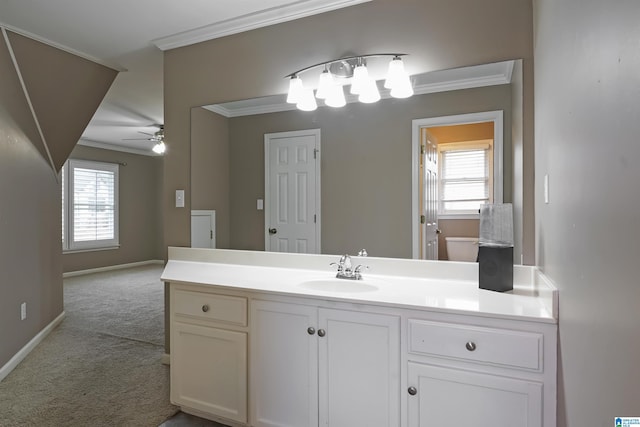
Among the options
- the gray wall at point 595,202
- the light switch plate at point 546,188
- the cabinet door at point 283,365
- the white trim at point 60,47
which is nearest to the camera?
the gray wall at point 595,202

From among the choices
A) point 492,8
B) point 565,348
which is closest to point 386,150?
point 492,8

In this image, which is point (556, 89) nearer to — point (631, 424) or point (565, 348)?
point (565, 348)

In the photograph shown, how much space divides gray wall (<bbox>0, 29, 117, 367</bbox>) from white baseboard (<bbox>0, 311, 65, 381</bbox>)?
0.04 m

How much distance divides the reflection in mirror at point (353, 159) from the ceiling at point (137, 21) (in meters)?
0.51

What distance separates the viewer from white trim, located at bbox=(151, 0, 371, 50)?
216 centimetres

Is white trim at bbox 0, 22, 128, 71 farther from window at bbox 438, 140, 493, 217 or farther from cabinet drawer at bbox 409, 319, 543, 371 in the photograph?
cabinet drawer at bbox 409, 319, 543, 371

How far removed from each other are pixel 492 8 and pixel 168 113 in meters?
2.19

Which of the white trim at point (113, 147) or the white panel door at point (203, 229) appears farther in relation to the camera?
the white trim at point (113, 147)

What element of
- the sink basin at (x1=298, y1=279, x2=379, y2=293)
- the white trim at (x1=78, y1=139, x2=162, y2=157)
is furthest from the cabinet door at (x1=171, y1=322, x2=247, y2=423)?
the white trim at (x1=78, y1=139, x2=162, y2=157)

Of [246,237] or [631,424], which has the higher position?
[246,237]

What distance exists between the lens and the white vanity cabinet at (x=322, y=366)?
1.53 m

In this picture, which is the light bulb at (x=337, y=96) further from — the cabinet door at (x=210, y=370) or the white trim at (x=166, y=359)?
the white trim at (x=166, y=359)

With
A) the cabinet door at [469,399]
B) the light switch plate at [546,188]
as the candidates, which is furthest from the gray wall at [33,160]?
the light switch plate at [546,188]

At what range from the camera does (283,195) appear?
236cm
